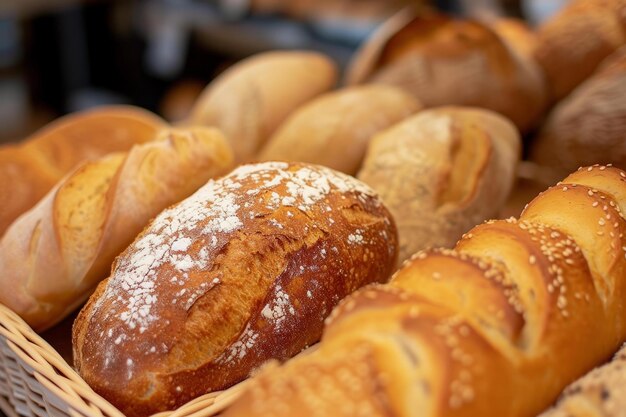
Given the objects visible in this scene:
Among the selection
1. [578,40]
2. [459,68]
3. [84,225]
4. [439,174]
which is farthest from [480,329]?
[578,40]

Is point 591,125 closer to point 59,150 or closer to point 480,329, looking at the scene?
point 480,329

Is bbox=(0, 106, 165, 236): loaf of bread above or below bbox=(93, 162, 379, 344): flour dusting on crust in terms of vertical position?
below

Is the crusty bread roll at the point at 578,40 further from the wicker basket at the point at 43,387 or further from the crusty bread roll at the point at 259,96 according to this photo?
the wicker basket at the point at 43,387

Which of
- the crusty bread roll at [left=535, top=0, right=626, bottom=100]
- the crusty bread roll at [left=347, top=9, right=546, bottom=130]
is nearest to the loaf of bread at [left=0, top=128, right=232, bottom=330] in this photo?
the crusty bread roll at [left=347, top=9, right=546, bottom=130]

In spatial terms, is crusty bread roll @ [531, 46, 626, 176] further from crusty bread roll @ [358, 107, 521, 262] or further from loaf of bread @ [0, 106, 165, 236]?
loaf of bread @ [0, 106, 165, 236]

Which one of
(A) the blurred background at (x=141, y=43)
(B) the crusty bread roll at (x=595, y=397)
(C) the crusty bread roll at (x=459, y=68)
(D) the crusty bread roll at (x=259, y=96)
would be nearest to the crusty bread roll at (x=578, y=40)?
(C) the crusty bread roll at (x=459, y=68)

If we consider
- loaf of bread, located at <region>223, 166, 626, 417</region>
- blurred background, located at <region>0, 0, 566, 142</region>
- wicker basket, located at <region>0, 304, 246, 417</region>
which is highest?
loaf of bread, located at <region>223, 166, 626, 417</region>

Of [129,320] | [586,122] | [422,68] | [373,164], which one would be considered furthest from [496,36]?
[129,320]

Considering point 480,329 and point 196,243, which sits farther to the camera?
point 196,243
